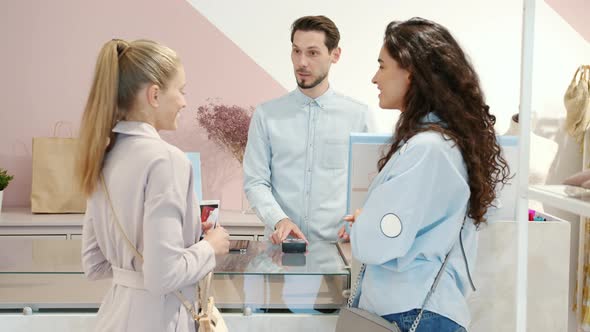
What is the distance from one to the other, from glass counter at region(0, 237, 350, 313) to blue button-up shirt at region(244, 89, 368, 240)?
3.42ft

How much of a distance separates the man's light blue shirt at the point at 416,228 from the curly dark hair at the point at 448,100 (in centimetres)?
4

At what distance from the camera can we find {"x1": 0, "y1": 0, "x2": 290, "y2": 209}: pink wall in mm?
4473

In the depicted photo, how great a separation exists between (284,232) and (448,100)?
1.13 meters

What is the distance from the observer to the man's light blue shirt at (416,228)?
59.7 inches

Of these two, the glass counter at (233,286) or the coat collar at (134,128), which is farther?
the glass counter at (233,286)

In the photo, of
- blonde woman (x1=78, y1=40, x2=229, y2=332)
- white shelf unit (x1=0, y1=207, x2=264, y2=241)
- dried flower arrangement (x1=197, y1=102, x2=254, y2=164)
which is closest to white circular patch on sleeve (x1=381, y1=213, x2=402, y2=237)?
blonde woman (x1=78, y1=40, x2=229, y2=332)

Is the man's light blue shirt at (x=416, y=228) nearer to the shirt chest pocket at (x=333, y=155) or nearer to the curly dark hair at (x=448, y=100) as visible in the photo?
the curly dark hair at (x=448, y=100)

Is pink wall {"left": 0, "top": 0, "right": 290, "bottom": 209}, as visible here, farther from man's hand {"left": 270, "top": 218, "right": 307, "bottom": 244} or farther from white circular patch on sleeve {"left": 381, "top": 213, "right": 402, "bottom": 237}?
white circular patch on sleeve {"left": 381, "top": 213, "right": 402, "bottom": 237}

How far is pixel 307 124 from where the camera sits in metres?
3.09

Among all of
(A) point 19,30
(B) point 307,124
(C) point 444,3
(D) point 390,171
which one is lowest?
(D) point 390,171

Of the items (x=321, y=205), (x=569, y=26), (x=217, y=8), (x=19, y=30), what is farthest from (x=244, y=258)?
(x=569, y=26)

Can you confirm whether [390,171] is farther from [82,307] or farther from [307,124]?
[307,124]

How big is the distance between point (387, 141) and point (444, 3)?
2910 millimetres

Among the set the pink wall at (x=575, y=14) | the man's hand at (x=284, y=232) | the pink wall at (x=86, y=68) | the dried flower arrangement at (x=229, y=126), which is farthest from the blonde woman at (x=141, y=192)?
the pink wall at (x=575, y=14)
